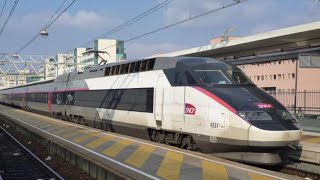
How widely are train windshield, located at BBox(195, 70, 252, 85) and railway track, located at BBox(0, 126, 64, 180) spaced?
4.82 metres

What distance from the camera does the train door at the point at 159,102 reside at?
14.9 meters

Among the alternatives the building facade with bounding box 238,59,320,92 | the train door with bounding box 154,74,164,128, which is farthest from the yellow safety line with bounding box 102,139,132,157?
the building facade with bounding box 238,59,320,92

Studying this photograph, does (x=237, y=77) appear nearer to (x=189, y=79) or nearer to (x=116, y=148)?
(x=189, y=79)

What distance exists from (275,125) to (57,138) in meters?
9.77

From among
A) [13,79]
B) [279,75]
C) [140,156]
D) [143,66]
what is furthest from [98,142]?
[13,79]

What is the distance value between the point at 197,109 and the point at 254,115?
1872mm

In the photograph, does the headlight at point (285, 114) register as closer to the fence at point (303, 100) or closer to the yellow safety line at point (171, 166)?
the yellow safety line at point (171, 166)

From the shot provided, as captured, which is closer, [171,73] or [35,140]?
[171,73]

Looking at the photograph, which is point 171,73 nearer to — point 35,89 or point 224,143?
point 224,143

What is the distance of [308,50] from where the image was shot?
66.4 ft

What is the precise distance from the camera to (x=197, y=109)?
1270 centimetres

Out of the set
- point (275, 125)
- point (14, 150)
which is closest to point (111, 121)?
point (14, 150)

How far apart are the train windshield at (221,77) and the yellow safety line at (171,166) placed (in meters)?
2.31

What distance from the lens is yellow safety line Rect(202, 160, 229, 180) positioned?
9403 millimetres
